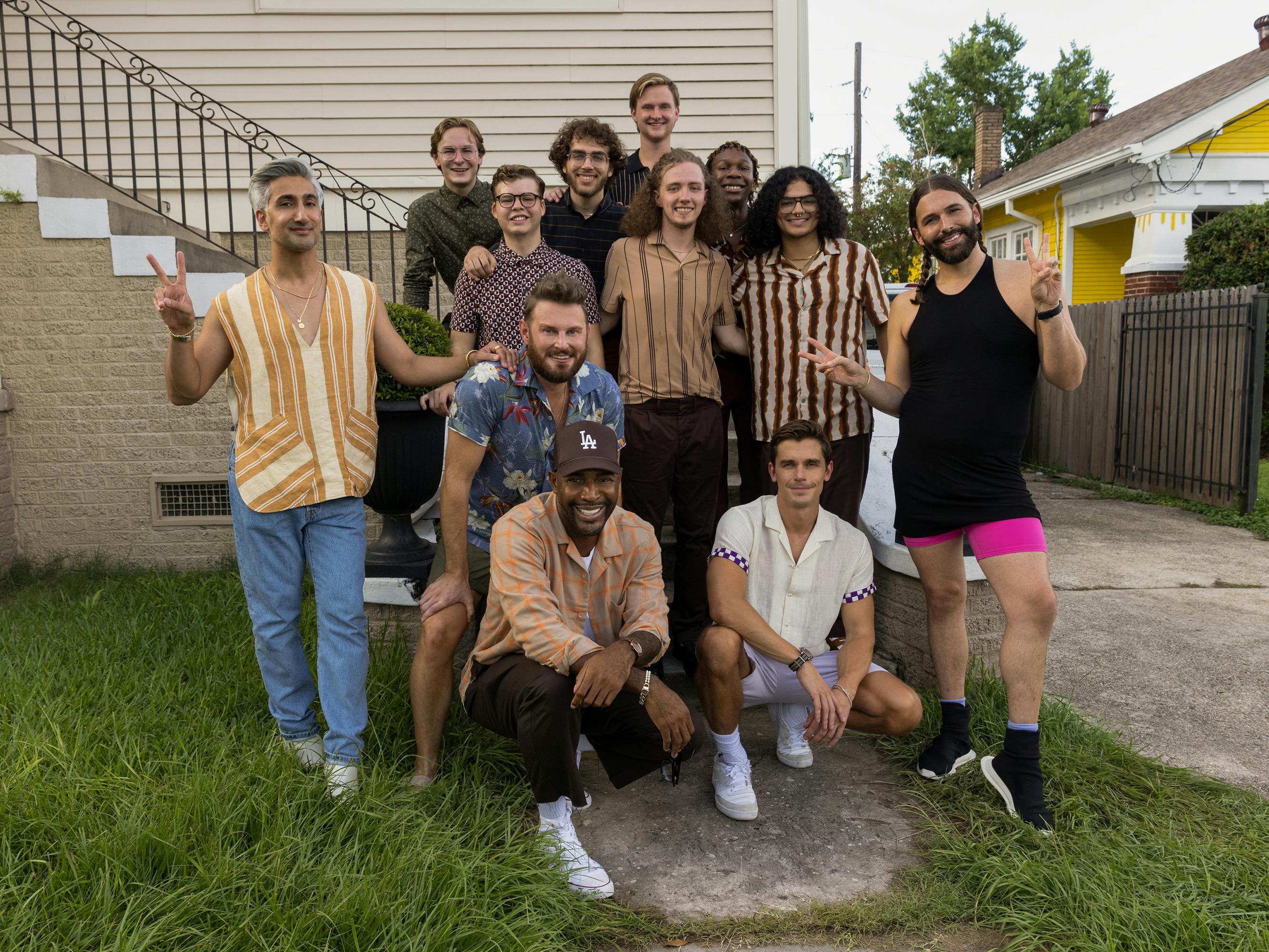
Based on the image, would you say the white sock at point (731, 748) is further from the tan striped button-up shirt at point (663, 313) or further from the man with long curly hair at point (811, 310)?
the tan striped button-up shirt at point (663, 313)

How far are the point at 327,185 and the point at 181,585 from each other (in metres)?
3.32

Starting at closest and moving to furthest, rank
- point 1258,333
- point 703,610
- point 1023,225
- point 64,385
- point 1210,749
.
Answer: point 1210,749 < point 703,610 < point 64,385 < point 1258,333 < point 1023,225

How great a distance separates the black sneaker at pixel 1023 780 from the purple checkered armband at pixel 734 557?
0.97m

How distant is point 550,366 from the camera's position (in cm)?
308

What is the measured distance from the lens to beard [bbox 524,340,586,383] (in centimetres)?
307

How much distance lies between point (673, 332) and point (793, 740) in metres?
1.56

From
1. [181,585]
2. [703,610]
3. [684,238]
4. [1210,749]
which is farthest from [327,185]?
[1210,749]

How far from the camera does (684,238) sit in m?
3.72

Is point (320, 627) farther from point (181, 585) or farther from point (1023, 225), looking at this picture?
point (1023, 225)

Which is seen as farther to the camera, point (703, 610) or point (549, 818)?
point (703, 610)

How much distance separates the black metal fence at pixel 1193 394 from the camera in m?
7.82

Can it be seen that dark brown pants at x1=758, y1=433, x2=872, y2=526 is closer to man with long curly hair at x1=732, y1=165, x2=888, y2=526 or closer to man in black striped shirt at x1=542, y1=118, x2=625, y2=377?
man with long curly hair at x1=732, y1=165, x2=888, y2=526

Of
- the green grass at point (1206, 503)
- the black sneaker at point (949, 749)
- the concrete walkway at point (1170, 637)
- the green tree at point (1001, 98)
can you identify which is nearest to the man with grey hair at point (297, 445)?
the black sneaker at point (949, 749)

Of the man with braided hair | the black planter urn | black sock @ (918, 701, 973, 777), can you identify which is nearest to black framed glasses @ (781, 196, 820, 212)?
the man with braided hair
